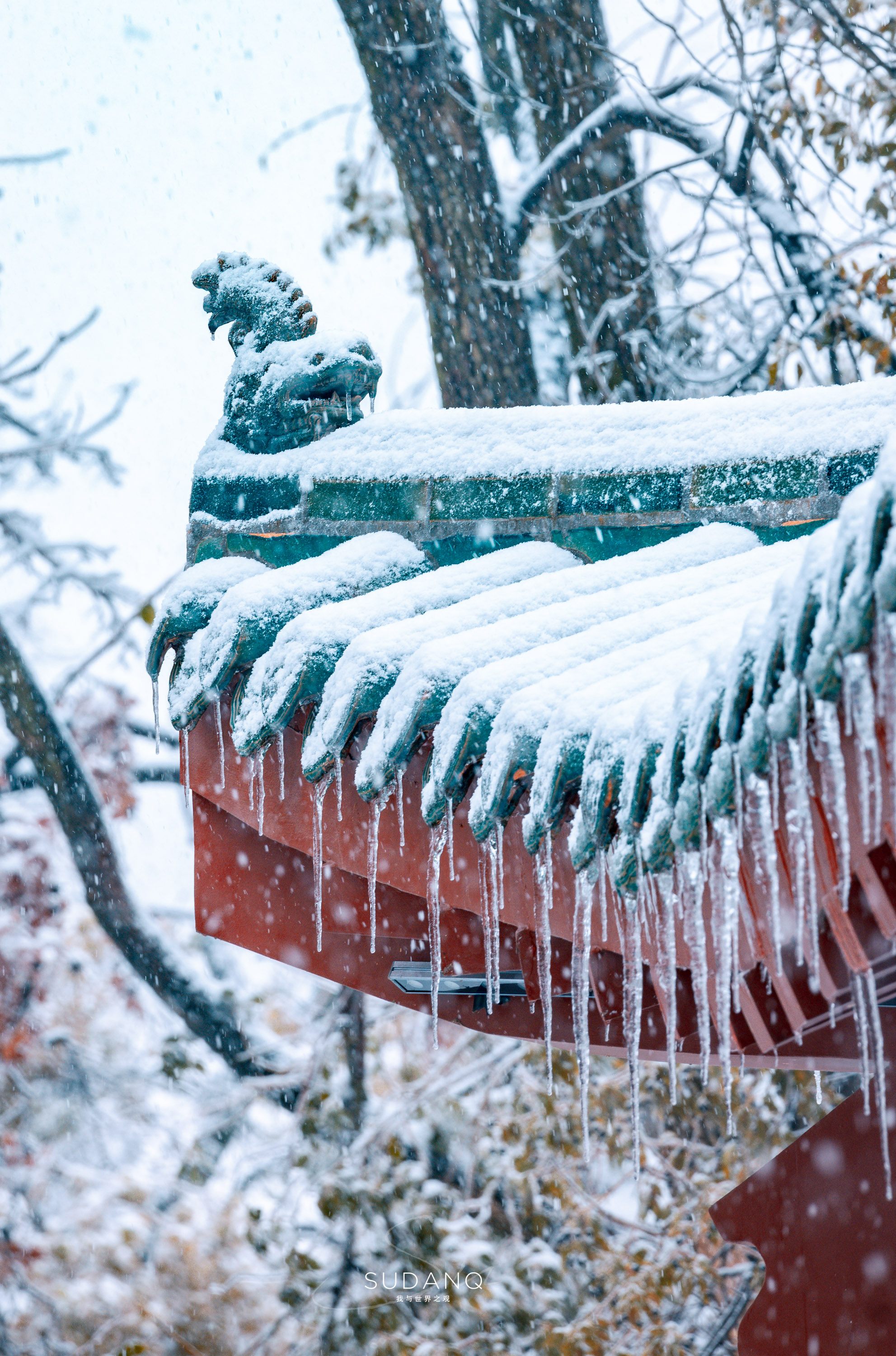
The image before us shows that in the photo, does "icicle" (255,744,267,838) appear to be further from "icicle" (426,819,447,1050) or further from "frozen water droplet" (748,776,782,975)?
"frozen water droplet" (748,776,782,975)

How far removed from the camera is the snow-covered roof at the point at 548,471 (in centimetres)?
203

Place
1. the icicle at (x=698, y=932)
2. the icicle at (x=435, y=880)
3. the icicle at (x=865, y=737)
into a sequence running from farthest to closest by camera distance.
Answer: the icicle at (x=435, y=880)
the icicle at (x=698, y=932)
the icicle at (x=865, y=737)

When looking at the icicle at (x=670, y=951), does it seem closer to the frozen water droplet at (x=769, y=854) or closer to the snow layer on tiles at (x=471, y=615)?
the frozen water droplet at (x=769, y=854)

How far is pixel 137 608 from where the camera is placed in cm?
741

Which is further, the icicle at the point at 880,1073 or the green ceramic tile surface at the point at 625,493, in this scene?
the green ceramic tile surface at the point at 625,493

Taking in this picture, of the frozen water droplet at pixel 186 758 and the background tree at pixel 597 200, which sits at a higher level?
the background tree at pixel 597 200

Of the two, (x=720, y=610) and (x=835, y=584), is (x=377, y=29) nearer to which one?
(x=720, y=610)

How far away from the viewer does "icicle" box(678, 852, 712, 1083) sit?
1.25 meters

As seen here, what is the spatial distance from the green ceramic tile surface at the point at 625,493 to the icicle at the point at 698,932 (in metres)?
0.87

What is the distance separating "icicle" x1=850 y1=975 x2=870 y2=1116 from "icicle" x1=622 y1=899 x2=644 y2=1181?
0.88 feet

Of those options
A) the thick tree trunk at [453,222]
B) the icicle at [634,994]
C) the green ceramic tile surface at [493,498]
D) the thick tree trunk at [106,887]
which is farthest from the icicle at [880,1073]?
the thick tree trunk at [106,887]

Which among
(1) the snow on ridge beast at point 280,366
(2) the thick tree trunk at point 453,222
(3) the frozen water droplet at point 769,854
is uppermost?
(2) the thick tree trunk at point 453,222

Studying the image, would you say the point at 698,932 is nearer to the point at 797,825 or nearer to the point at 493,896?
the point at 797,825

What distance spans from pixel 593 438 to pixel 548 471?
0.11 metres
